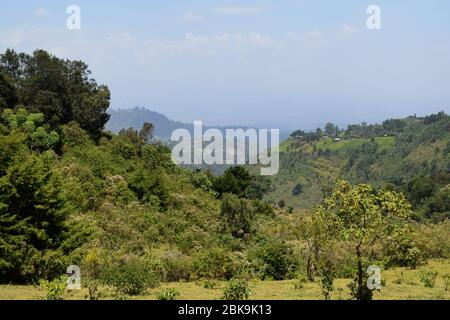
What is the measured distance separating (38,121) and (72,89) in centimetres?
661

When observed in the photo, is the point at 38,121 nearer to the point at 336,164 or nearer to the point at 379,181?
the point at 379,181

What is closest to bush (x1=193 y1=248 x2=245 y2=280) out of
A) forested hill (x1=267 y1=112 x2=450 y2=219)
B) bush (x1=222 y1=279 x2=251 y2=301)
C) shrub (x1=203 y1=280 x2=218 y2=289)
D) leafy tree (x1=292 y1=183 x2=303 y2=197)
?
shrub (x1=203 y1=280 x2=218 y2=289)

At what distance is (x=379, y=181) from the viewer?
115250 mm

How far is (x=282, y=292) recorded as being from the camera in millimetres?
17062

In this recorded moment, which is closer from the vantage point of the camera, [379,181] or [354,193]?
[354,193]

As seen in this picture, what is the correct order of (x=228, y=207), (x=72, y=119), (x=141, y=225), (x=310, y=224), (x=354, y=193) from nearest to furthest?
(x=354, y=193) < (x=310, y=224) < (x=141, y=225) < (x=228, y=207) < (x=72, y=119)

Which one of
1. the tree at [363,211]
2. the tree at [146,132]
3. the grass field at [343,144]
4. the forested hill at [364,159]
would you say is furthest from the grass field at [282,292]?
the grass field at [343,144]

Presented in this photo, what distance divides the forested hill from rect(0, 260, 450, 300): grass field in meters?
64.4

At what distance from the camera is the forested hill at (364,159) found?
11169cm

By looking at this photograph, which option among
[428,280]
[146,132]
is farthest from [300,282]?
[146,132]

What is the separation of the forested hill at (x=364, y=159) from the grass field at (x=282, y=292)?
64.4m

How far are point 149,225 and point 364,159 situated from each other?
107848 mm

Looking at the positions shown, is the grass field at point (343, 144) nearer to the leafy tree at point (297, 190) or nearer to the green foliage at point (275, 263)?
the leafy tree at point (297, 190)

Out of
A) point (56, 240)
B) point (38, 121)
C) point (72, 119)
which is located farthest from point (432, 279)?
point (72, 119)
